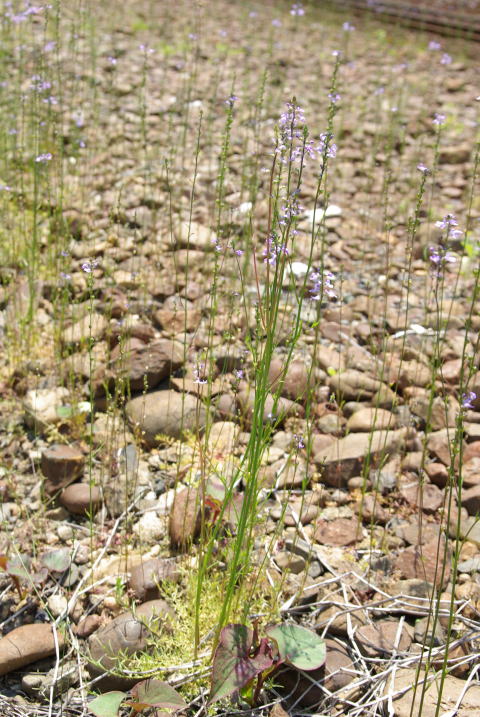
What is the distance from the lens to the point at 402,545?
2680 mm

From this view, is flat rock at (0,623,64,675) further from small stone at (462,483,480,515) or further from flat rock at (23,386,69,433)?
small stone at (462,483,480,515)

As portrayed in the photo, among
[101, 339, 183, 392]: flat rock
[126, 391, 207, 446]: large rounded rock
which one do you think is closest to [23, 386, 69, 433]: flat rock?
[101, 339, 183, 392]: flat rock

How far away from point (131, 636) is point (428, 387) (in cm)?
171

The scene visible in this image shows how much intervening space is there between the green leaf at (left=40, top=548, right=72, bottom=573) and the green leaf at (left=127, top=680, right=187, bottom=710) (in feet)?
1.85

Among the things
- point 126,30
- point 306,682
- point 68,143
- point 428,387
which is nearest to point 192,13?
point 126,30

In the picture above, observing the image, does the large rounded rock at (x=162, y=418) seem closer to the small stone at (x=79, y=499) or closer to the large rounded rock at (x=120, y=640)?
the small stone at (x=79, y=499)

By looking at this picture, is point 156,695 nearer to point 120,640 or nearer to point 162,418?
point 120,640

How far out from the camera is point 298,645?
212 cm

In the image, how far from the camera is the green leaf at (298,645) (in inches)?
81.7

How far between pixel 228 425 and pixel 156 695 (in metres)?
1.21

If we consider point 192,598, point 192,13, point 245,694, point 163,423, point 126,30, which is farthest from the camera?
point 192,13

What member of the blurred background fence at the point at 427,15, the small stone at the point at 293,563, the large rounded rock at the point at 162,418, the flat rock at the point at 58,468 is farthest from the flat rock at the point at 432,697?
the blurred background fence at the point at 427,15

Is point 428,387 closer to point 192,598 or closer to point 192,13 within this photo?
point 192,598

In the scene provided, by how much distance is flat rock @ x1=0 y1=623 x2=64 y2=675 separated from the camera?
2205 millimetres
